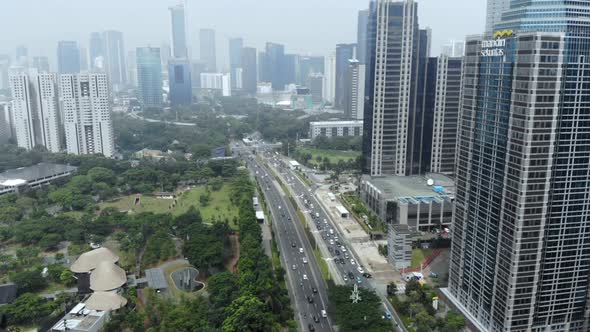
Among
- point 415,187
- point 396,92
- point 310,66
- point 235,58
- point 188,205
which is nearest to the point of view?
point 415,187

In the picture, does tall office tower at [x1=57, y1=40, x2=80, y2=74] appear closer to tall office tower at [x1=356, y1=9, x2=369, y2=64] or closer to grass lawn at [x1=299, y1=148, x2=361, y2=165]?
tall office tower at [x1=356, y1=9, x2=369, y2=64]

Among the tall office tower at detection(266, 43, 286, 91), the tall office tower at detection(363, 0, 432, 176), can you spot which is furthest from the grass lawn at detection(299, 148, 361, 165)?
the tall office tower at detection(266, 43, 286, 91)

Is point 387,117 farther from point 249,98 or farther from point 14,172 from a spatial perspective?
point 249,98

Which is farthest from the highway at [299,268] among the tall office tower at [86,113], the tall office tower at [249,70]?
the tall office tower at [249,70]

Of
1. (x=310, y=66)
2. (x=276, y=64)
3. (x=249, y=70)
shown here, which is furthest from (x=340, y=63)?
(x=249, y=70)

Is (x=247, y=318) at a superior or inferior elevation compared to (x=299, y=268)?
superior

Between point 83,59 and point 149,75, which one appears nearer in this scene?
point 149,75

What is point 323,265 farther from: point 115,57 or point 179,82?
point 115,57
